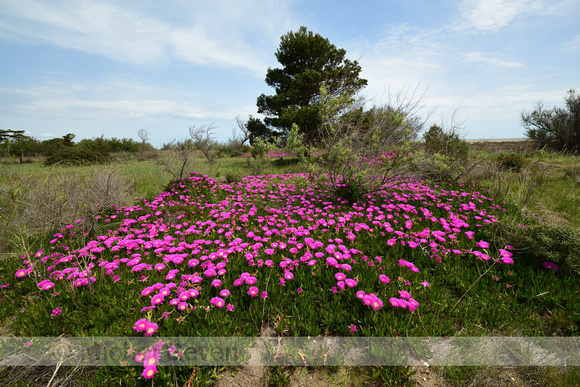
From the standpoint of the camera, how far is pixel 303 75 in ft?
49.6

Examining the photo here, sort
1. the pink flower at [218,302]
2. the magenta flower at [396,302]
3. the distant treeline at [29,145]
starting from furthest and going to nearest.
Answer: the distant treeline at [29,145] < the pink flower at [218,302] < the magenta flower at [396,302]

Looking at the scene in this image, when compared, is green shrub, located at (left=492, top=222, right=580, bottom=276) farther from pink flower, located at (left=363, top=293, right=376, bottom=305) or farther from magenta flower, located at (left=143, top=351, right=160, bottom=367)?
magenta flower, located at (left=143, top=351, right=160, bottom=367)

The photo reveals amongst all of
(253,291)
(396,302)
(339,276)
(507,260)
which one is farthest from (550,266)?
(253,291)

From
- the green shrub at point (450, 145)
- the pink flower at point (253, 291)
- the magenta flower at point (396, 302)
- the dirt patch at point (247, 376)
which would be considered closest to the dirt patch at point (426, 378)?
the magenta flower at point (396, 302)

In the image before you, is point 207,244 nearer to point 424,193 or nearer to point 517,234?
point 517,234

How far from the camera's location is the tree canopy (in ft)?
50.6

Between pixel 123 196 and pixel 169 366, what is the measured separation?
530 cm

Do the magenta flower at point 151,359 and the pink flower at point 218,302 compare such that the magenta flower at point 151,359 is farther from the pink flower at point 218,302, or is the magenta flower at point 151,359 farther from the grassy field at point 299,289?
the pink flower at point 218,302

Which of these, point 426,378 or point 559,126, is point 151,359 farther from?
point 559,126

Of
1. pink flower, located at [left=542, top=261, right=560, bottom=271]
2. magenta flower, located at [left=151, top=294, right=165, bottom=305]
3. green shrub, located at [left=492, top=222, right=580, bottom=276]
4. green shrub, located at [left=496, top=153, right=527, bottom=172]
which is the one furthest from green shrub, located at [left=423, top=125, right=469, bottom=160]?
magenta flower, located at [left=151, top=294, right=165, bottom=305]

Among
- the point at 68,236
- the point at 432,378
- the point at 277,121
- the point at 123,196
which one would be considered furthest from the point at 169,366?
the point at 277,121

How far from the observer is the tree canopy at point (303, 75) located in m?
15.4

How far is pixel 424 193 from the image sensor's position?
5.46 meters

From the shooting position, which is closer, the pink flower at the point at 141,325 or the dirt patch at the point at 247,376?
the dirt patch at the point at 247,376
